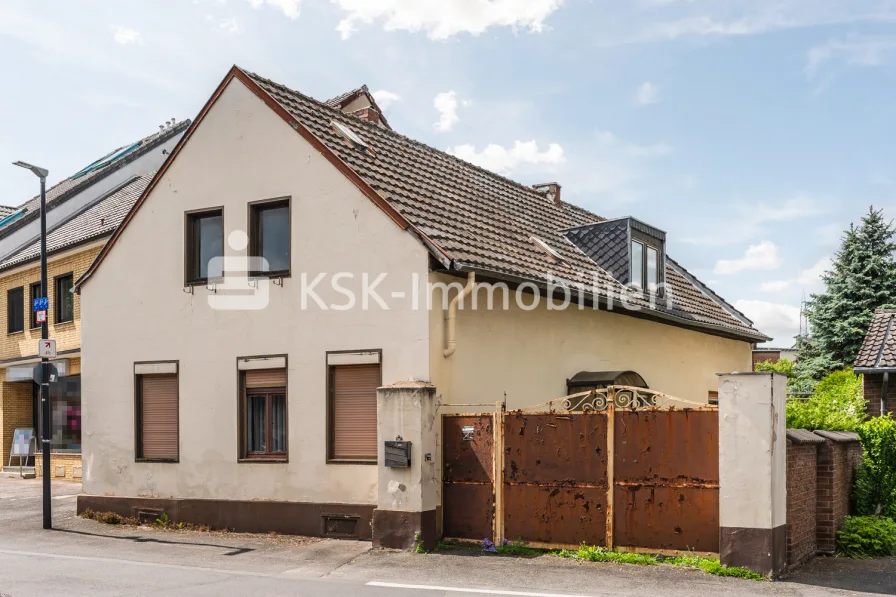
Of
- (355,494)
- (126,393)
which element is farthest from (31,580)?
(126,393)

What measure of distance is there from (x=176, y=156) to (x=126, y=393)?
165 inches

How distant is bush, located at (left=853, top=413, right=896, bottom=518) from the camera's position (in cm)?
1290

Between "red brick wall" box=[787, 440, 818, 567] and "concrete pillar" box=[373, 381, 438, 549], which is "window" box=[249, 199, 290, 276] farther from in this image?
"red brick wall" box=[787, 440, 818, 567]

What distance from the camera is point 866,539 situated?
38.3 ft

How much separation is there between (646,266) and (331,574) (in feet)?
36.2

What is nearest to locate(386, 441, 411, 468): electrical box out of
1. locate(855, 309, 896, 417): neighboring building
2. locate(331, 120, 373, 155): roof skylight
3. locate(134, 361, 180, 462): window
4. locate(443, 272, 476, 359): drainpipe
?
locate(443, 272, 476, 359): drainpipe

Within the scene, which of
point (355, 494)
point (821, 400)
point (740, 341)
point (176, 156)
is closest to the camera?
point (355, 494)

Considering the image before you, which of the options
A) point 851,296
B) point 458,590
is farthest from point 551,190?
point 851,296

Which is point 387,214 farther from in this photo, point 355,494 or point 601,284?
point 601,284

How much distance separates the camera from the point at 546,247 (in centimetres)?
1698

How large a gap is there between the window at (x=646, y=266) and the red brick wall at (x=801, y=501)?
24.9ft

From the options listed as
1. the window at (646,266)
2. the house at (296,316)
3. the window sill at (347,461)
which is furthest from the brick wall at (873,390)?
the window sill at (347,461)

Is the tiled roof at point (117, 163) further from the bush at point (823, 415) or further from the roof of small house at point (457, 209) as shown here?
the bush at point (823, 415)

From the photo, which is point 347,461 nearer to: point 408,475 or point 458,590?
point 408,475
